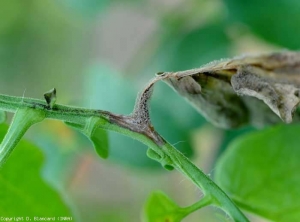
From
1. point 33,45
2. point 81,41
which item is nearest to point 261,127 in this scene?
point 81,41

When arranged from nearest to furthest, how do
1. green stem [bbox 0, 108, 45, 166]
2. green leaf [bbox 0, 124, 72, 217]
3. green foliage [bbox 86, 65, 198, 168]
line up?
green stem [bbox 0, 108, 45, 166], green leaf [bbox 0, 124, 72, 217], green foliage [bbox 86, 65, 198, 168]

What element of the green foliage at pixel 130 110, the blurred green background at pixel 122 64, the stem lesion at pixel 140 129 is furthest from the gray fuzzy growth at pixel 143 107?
the green foliage at pixel 130 110

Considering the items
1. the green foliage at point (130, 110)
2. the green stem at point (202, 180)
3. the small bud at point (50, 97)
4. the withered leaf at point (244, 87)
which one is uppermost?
the green foliage at point (130, 110)

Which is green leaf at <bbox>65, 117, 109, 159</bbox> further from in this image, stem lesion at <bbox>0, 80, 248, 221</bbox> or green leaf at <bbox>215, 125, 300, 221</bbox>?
green leaf at <bbox>215, 125, 300, 221</bbox>

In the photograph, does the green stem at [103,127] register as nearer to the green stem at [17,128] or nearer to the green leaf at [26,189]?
the green stem at [17,128]

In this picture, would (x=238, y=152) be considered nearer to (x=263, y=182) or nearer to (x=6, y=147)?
(x=263, y=182)

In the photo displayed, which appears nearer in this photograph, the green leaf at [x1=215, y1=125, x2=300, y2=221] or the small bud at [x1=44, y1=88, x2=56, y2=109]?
the small bud at [x1=44, y1=88, x2=56, y2=109]

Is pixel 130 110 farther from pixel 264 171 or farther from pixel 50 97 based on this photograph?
pixel 50 97

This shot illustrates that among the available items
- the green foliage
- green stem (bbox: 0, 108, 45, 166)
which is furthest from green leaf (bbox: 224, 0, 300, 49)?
green stem (bbox: 0, 108, 45, 166)

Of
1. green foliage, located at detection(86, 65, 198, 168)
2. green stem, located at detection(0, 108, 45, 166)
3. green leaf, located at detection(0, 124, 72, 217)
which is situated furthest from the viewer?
green foliage, located at detection(86, 65, 198, 168)
